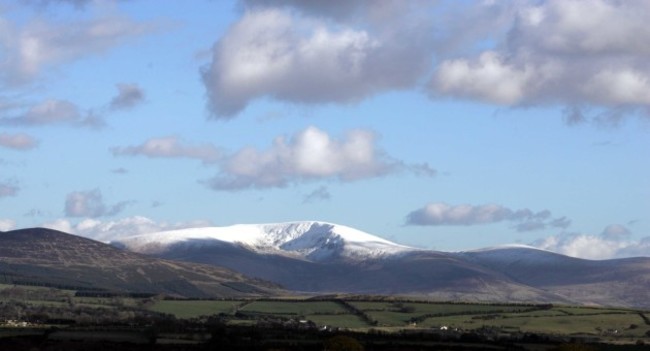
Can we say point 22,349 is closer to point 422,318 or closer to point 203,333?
point 203,333

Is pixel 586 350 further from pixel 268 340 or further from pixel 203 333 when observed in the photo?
pixel 203 333

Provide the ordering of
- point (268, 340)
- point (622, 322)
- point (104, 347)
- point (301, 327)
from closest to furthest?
point (104, 347) < point (268, 340) < point (301, 327) < point (622, 322)

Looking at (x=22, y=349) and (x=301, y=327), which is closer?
(x=22, y=349)

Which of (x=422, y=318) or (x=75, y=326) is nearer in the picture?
(x=75, y=326)

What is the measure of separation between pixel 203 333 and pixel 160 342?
12.0 metres

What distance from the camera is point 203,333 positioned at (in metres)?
149

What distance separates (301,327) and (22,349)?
57.5 m

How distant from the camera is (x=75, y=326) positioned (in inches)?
6196

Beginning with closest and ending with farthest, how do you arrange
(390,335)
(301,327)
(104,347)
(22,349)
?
(22,349) → (104,347) → (390,335) → (301,327)

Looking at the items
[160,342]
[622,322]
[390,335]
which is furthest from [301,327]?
[622,322]

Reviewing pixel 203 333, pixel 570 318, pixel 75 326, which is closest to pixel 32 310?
pixel 75 326

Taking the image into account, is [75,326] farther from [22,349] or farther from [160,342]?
[22,349]

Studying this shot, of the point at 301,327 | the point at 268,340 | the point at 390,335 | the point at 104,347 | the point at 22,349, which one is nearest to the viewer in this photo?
the point at 22,349

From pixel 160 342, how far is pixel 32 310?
6377 centimetres
